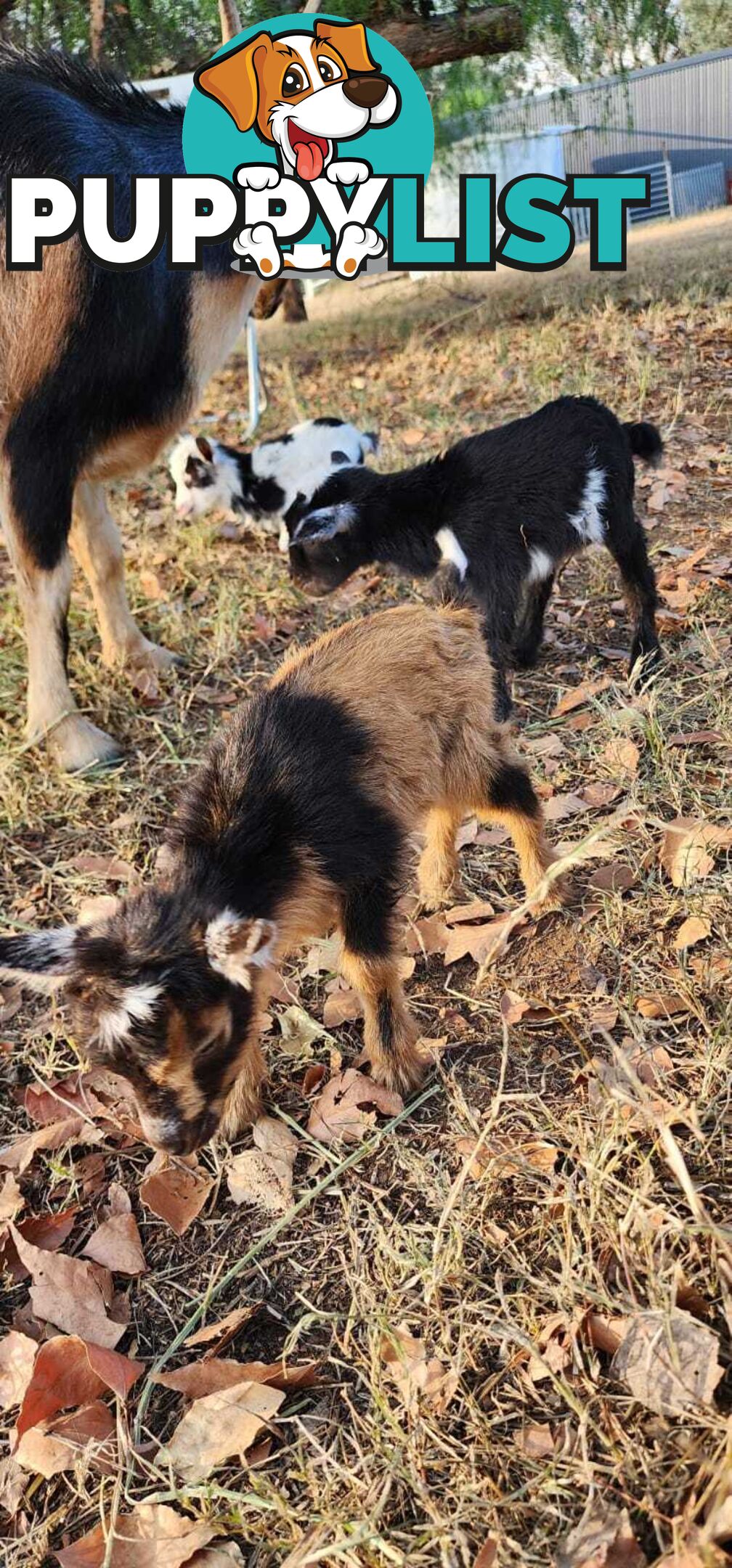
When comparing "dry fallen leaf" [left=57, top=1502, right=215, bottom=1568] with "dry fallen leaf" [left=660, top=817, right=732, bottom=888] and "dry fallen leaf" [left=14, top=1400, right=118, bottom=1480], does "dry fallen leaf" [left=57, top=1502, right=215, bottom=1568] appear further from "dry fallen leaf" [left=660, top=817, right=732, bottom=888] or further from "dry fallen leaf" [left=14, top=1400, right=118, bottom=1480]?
"dry fallen leaf" [left=660, top=817, right=732, bottom=888]

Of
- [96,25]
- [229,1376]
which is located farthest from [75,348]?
[96,25]

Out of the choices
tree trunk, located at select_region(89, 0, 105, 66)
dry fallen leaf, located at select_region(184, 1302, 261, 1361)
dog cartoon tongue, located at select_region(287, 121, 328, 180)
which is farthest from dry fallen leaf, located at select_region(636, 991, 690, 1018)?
tree trunk, located at select_region(89, 0, 105, 66)

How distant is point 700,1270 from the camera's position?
2.11 meters

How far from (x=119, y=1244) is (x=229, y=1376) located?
19.1 inches

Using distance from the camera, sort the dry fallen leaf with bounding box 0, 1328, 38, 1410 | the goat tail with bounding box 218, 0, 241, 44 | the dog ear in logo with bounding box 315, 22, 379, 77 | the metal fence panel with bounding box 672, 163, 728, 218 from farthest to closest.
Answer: the metal fence panel with bounding box 672, 163, 728, 218, the goat tail with bounding box 218, 0, 241, 44, the dog ear in logo with bounding box 315, 22, 379, 77, the dry fallen leaf with bounding box 0, 1328, 38, 1410

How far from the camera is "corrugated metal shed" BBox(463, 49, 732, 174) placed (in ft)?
27.5

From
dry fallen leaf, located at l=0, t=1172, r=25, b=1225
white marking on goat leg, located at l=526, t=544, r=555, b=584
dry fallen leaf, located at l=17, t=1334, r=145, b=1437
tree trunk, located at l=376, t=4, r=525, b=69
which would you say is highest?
tree trunk, located at l=376, t=4, r=525, b=69

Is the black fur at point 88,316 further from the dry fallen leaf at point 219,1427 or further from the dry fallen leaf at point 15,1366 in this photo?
the dry fallen leaf at point 219,1427

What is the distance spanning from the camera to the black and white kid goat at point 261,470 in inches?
268

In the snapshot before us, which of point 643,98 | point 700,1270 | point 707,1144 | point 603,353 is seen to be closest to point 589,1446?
point 700,1270

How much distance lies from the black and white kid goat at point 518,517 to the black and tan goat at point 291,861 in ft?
2.89

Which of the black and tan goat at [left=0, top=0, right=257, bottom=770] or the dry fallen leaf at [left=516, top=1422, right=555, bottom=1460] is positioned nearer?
the dry fallen leaf at [left=516, top=1422, right=555, bottom=1460]

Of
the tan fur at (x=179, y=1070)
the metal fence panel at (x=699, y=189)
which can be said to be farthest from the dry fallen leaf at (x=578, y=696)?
the metal fence panel at (x=699, y=189)

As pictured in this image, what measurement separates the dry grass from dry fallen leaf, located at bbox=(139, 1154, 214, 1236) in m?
0.05
